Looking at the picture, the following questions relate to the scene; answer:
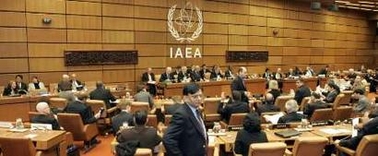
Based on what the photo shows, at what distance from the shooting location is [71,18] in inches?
469

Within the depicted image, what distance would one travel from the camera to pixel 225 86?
46.0ft

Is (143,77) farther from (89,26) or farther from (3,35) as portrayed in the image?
(3,35)

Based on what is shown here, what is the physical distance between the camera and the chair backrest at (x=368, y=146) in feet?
16.2

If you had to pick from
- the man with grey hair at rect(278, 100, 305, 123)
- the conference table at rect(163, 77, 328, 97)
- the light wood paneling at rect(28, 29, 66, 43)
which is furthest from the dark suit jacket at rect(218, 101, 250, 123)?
the light wood paneling at rect(28, 29, 66, 43)

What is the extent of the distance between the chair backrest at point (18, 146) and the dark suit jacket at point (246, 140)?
283cm

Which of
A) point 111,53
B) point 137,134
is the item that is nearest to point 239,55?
point 111,53

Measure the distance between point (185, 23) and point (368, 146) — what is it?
10.6m

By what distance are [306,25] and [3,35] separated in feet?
50.0

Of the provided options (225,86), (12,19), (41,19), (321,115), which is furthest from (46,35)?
(321,115)

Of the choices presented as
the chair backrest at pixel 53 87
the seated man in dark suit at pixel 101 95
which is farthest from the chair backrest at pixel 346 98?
the chair backrest at pixel 53 87

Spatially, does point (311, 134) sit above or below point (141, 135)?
below

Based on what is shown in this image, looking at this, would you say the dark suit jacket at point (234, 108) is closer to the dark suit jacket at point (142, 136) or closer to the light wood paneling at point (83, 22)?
the dark suit jacket at point (142, 136)

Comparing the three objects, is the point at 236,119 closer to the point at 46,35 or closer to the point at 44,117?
the point at 44,117

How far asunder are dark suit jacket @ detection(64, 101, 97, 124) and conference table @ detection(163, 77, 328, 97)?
5.08m
